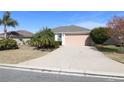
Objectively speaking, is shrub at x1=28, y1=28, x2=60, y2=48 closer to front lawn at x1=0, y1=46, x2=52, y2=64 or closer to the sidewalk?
front lawn at x1=0, y1=46, x2=52, y2=64

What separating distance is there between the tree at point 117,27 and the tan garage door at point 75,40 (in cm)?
911

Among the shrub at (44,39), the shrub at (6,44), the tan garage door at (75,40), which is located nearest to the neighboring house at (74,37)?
the tan garage door at (75,40)

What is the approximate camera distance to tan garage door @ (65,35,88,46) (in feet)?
113

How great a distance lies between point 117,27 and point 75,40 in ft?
37.6

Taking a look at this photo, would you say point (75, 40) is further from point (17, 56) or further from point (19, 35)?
point (17, 56)

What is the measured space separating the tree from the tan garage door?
29.9 feet

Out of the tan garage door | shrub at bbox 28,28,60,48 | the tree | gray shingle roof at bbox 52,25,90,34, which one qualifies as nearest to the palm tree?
gray shingle roof at bbox 52,25,90,34

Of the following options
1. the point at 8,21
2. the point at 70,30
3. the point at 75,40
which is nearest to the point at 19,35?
the point at 8,21

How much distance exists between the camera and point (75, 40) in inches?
1375

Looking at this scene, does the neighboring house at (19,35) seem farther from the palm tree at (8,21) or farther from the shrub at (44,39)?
the shrub at (44,39)

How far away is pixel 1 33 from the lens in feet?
142

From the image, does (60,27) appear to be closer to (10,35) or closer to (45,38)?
(10,35)
